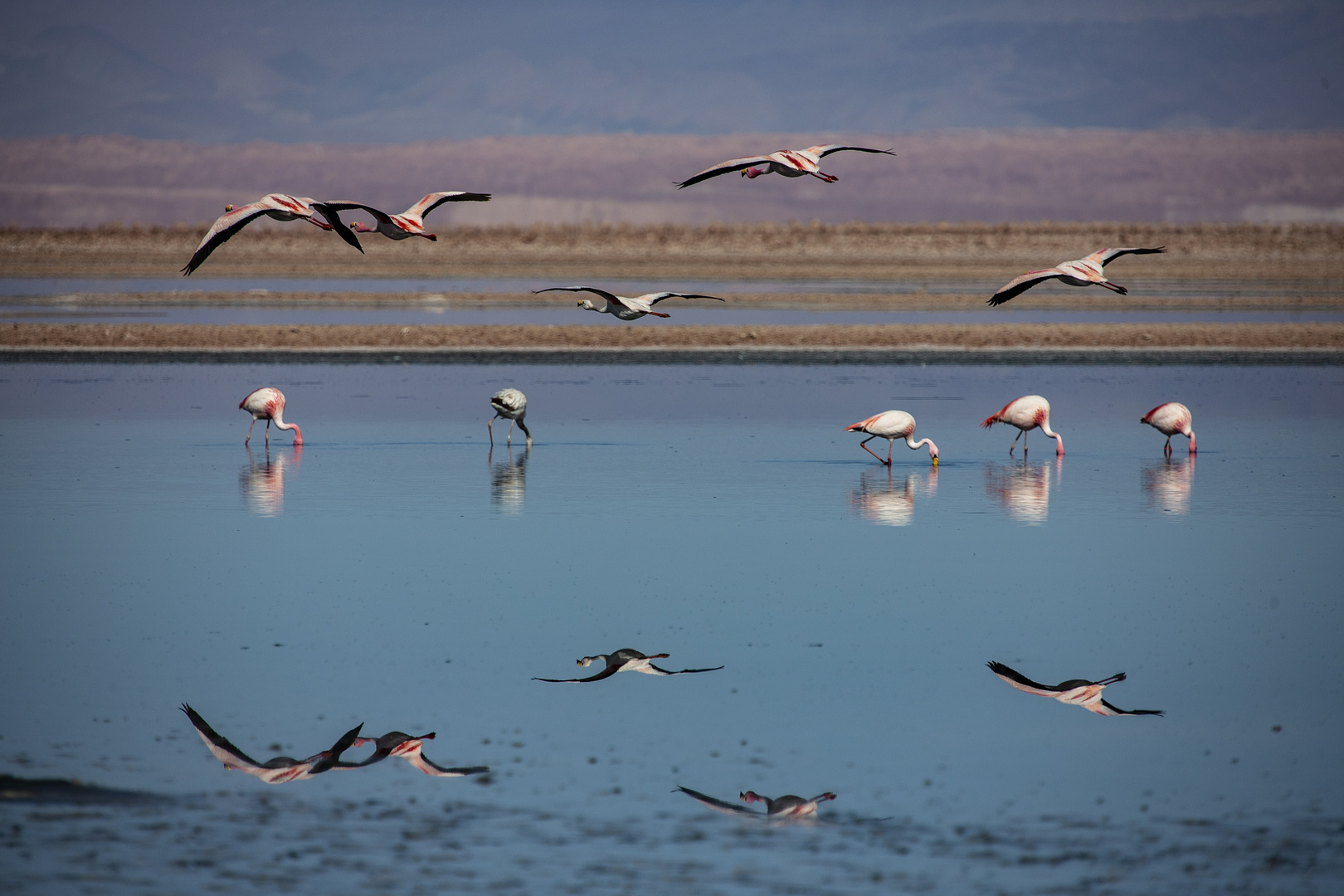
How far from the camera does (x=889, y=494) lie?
13.9m

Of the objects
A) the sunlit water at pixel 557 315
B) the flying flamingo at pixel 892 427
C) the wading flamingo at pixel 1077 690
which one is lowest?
the wading flamingo at pixel 1077 690

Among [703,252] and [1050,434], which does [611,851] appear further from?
[703,252]

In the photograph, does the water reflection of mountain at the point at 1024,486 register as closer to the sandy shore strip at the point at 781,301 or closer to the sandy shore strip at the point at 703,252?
the sandy shore strip at the point at 781,301

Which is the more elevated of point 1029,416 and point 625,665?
point 1029,416

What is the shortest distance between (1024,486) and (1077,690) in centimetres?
685

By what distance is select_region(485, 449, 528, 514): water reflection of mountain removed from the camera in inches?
512

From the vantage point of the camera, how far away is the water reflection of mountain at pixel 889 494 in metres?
12.6

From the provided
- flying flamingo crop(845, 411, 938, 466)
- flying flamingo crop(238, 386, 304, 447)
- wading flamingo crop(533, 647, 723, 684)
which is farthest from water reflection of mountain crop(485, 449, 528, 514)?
wading flamingo crop(533, 647, 723, 684)

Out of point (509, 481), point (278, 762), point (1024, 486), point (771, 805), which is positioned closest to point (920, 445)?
point (1024, 486)

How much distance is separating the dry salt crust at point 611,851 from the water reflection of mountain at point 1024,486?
6803mm

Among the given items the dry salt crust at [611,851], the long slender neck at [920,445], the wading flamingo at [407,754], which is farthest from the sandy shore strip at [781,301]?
the dry salt crust at [611,851]

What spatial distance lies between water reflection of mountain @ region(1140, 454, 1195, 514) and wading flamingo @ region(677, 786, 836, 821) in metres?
7.57

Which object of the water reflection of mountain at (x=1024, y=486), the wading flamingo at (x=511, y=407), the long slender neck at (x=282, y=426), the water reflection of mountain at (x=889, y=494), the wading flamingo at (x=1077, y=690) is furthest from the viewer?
the long slender neck at (x=282, y=426)

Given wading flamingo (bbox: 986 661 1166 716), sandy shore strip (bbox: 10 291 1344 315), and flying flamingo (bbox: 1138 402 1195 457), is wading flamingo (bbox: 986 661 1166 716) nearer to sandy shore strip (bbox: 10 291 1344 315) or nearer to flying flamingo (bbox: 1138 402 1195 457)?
flying flamingo (bbox: 1138 402 1195 457)
